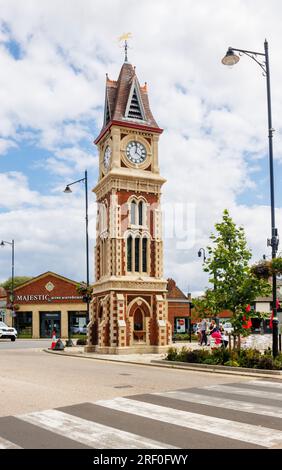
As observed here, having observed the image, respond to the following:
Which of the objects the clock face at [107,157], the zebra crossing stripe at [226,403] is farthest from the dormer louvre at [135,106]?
the zebra crossing stripe at [226,403]

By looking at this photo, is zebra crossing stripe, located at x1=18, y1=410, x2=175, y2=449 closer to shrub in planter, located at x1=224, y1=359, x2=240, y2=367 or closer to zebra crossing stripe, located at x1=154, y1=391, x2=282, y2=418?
zebra crossing stripe, located at x1=154, y1=391, x2=282, y2=418

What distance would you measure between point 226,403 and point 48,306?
163 ft

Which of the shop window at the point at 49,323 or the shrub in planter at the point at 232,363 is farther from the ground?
the shrub in planter at the point at 232,363

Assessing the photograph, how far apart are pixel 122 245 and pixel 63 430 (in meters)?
21.2

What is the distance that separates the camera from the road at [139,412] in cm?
765

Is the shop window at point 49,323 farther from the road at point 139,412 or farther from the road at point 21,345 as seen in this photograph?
the road at point 139,412

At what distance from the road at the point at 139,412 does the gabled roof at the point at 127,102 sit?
18.7m

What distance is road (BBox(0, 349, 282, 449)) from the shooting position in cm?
765

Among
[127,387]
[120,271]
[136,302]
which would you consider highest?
[120,271]

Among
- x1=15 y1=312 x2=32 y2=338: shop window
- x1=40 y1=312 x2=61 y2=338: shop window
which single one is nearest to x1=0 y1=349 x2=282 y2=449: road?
x1=40 y1=312 x2=61 y2=338: shop window

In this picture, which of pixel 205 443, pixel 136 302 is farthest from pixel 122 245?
pixel 205 443

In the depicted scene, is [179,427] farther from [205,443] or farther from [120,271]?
[120,271]

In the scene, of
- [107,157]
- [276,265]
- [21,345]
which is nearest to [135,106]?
[107,157]
